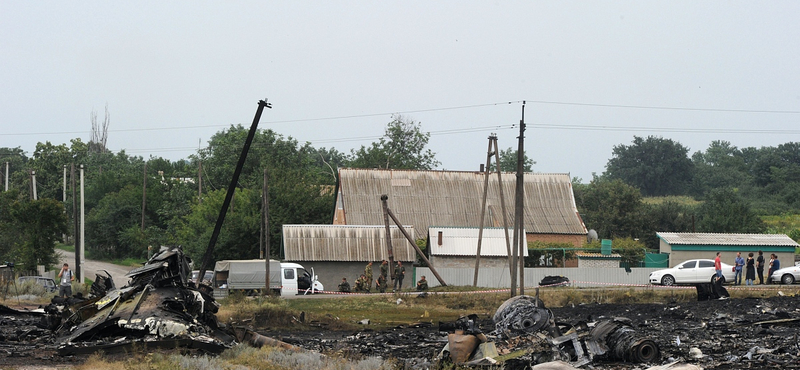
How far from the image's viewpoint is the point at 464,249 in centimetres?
4409

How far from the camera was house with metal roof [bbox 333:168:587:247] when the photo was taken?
52688 millimetres

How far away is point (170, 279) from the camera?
18.2 metres

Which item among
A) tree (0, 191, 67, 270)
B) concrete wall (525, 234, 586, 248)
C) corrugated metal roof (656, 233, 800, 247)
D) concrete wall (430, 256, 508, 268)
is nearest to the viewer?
tree (0, 191, 67, 270)

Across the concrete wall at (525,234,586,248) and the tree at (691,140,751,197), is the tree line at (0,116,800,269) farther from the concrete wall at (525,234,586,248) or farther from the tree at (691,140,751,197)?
the concrete wall at (525,234,586,248)

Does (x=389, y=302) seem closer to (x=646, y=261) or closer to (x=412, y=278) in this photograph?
(x=412, y=278)

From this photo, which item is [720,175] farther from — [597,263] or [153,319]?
[153,319]

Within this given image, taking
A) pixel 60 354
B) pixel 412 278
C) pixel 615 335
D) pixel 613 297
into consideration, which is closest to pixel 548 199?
pixel 412 278

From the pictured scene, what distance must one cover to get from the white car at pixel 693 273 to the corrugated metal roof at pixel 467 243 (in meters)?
8.34

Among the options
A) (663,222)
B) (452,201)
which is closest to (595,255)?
(452,201)

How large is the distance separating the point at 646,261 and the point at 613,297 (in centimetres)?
1524

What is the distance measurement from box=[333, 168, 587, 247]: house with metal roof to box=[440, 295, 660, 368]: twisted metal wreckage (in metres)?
33.6

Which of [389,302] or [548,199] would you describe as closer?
[389,302]

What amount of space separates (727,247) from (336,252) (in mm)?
21101

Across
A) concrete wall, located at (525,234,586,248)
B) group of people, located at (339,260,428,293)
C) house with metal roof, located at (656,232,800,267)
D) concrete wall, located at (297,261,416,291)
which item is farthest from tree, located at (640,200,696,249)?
group of people, located at (339,260,428,293)
